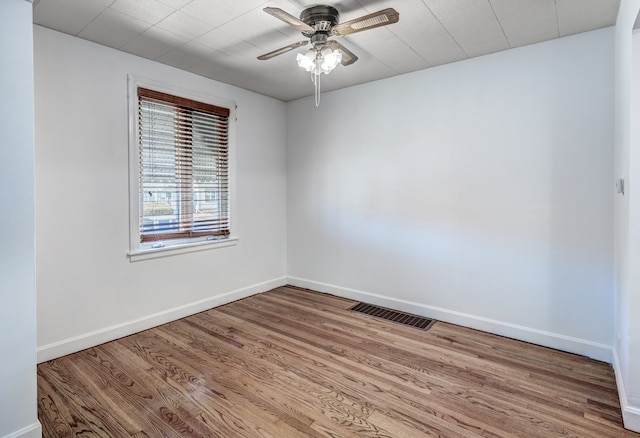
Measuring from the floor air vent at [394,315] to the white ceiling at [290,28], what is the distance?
2.52 m

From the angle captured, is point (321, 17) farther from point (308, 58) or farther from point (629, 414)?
point (629, 414)

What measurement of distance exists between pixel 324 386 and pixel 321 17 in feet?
8.07

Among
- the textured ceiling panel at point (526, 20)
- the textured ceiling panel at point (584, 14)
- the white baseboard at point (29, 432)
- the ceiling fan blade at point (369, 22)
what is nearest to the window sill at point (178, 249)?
the white baseboard at point (29, 432)

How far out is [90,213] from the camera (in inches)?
106

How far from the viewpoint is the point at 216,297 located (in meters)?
3.67

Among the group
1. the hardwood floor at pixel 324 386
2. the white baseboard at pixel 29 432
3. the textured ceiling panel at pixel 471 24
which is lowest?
the hardwood floor at pixel 324 386

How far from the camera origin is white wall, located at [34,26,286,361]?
8.09 ft

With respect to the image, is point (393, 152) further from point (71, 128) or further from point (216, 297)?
point (71, 128)

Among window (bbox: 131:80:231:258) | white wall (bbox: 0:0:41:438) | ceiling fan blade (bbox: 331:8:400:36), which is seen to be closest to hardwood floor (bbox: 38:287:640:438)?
white wall (bbox: 0:0:41:438)

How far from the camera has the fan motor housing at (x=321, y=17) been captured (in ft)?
6.95

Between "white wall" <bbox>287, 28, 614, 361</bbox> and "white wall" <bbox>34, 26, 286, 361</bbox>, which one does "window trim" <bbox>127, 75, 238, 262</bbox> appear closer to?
"white wall" <bbox>34, 26, 286, 361</bbox>

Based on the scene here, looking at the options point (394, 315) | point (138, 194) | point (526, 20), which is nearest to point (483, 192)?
point (526, 20)

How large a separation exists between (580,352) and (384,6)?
298cm

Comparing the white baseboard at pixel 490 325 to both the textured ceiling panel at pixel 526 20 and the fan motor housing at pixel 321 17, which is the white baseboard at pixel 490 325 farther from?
the fan motor housing at pixel 321 17
